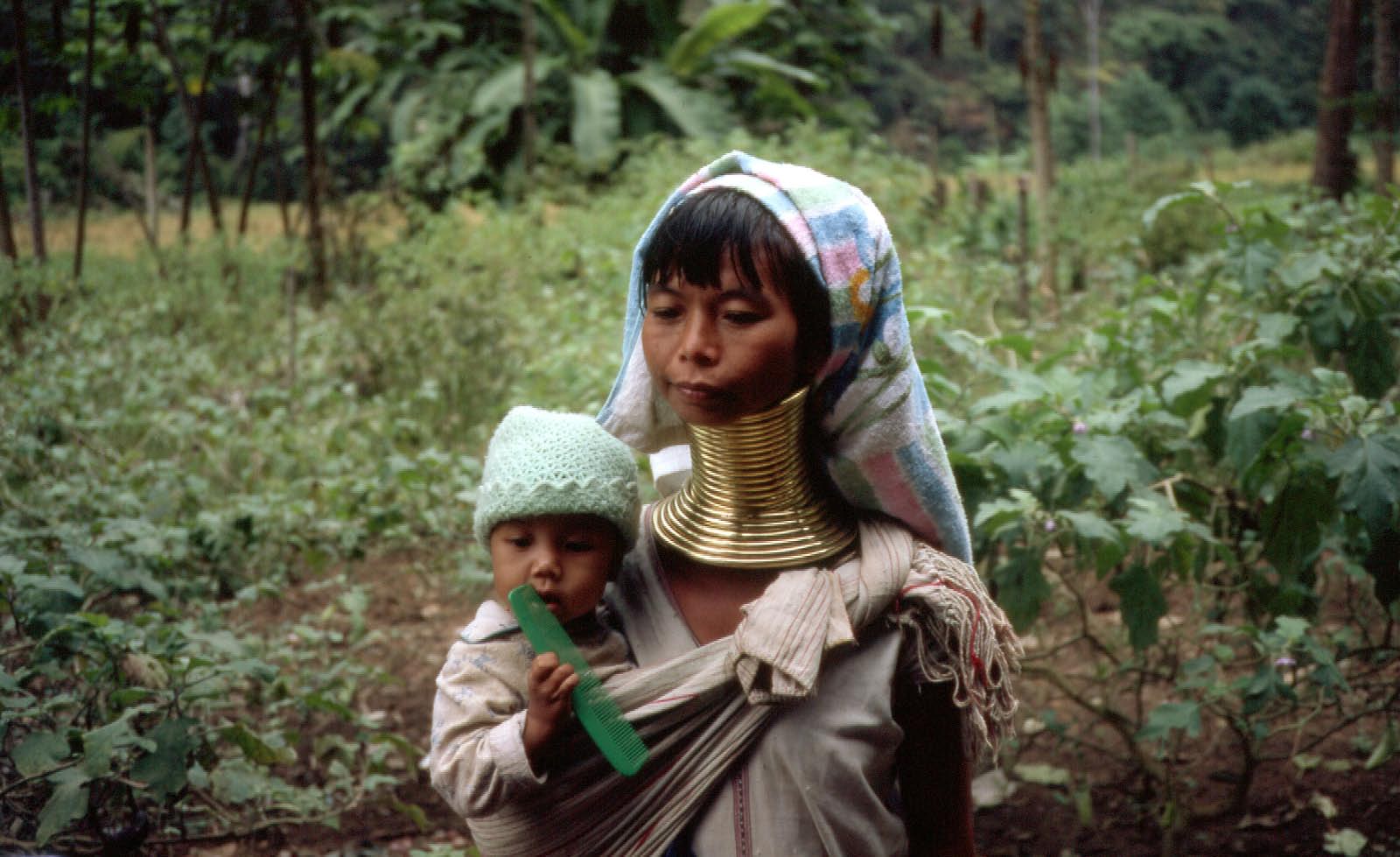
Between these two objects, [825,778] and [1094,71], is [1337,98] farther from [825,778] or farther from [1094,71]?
[1094,71]

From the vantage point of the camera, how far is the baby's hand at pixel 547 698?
137 centimetres

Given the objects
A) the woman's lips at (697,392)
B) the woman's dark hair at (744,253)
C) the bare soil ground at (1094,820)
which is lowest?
the bare soil ground at (1094,820)

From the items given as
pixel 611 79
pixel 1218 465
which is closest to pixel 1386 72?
pixel 611 79

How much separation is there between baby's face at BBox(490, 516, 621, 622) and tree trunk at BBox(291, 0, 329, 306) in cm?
701

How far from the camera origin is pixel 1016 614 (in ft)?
9.23

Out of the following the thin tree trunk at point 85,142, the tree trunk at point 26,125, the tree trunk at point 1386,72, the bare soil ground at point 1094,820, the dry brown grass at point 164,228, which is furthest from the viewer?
the tree trunk at point 1386,72

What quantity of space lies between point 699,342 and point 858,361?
0.20 meters

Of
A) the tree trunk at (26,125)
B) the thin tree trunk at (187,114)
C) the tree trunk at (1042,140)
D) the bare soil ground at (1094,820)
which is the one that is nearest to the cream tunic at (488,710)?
the bare soil ground at (1094,820)

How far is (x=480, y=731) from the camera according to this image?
1441mm

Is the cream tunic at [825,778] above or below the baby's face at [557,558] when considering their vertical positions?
below

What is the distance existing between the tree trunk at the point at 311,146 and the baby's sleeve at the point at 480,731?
7.03m

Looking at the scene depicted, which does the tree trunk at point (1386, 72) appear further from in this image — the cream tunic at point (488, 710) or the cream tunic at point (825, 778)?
the cream tunic at point (488, 710)

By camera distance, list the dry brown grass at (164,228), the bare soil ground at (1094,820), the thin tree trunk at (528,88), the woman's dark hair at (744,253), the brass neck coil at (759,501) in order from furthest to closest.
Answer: the thin tree trunk at (528,88), the dry brown grass at (164,228), the bare soil ground at (1094,820), the brass neck coil at (759,501), the woman's dark hair at (744,253)

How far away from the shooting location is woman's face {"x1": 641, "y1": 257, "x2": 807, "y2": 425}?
58.4 inches
